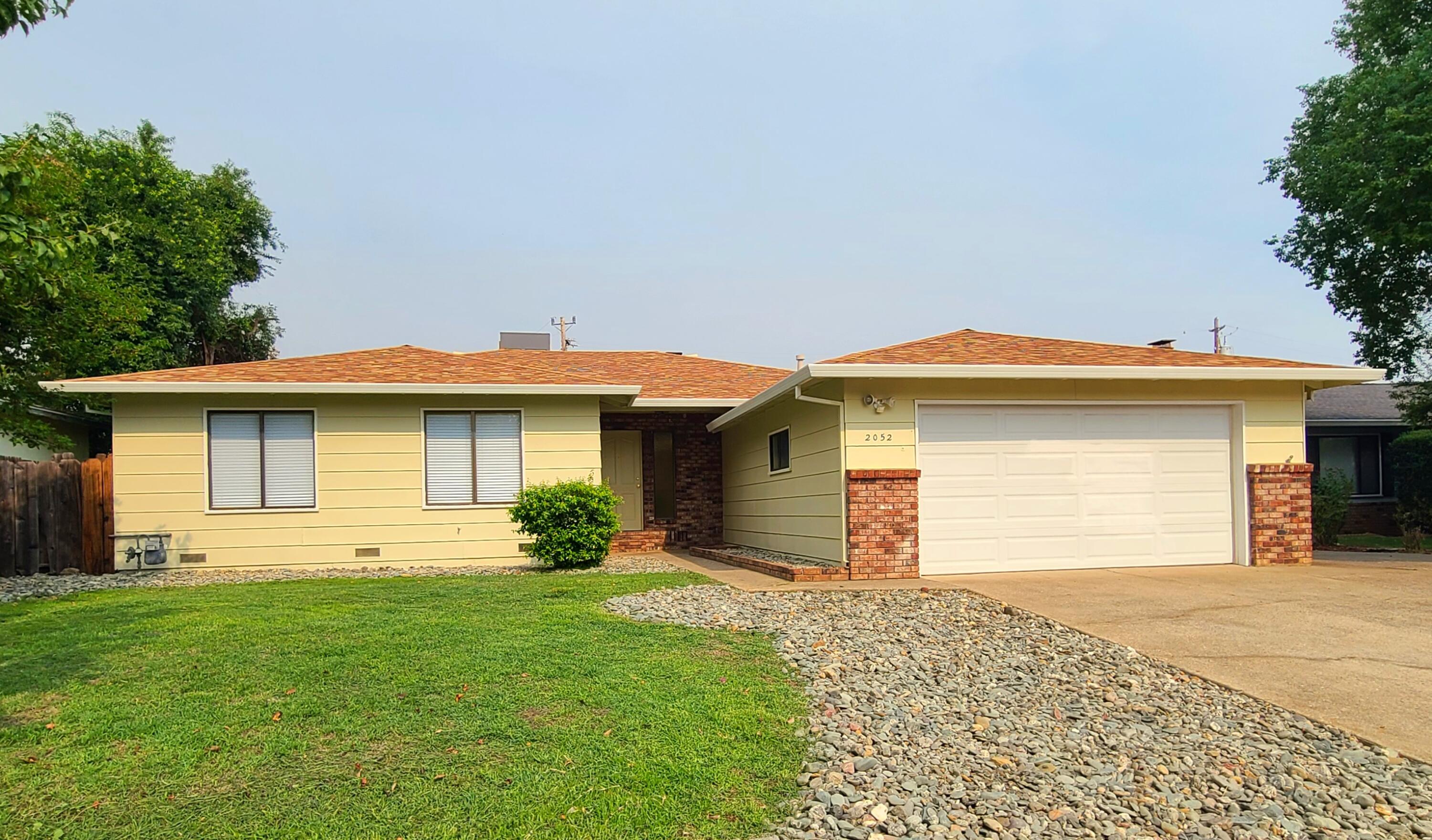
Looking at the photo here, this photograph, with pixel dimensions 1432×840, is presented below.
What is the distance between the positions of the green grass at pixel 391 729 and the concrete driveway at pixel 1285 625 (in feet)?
9.28

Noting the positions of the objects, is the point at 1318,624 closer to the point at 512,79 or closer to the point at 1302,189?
the point at 512,79

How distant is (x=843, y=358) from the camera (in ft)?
33.2

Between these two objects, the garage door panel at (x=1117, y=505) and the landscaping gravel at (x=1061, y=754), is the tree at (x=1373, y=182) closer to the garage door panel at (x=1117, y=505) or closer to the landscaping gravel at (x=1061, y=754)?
the garage door panel at (x=1117, y=505)

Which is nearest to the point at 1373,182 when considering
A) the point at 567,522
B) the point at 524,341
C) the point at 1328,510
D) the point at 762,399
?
the point at 1328,510

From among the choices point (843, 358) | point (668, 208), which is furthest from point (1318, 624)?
point (668, 208)

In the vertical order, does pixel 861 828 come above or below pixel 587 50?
below

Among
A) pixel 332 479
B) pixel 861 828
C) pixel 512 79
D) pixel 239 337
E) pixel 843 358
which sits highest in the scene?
pixel 512 79

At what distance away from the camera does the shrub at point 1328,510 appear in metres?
15.7

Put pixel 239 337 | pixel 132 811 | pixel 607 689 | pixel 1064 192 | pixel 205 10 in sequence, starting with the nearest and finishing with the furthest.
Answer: pixel 132 811 → pixel 607 689 → pixel 205 10 → pixel 1064 192 → pixel 239 337

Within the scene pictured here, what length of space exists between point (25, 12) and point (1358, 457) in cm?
2283

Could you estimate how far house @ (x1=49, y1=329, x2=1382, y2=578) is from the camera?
395 inches

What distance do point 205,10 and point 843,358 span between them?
8.48 metres

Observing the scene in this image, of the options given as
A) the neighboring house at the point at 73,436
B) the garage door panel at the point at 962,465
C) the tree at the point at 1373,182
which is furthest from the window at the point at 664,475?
the tree at the point at 1373,182

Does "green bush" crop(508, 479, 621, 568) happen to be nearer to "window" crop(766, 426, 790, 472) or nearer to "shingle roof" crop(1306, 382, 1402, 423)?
"window" crop(766, 426, 790, 472)
